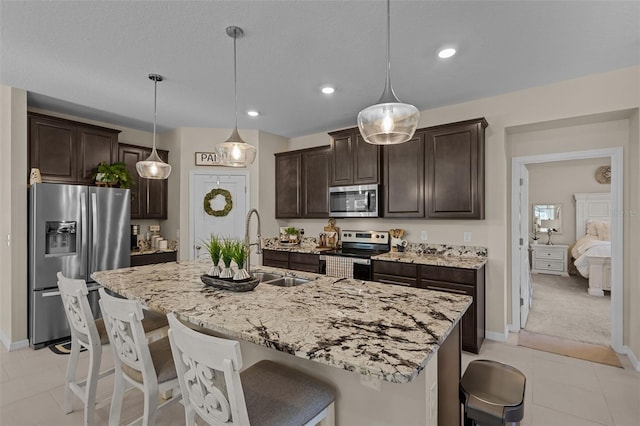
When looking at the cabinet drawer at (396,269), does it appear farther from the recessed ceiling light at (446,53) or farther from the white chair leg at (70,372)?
the white chair leg at (70,372)

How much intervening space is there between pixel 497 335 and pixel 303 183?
A: 3.17m

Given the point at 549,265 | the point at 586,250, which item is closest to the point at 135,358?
the point at 586,250

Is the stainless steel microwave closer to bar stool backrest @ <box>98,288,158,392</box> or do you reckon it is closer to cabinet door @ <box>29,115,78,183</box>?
bar stool backrest @ <box>98,288,158,392</box>

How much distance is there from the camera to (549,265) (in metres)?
7.12

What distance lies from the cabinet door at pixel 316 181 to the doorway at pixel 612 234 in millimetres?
2344

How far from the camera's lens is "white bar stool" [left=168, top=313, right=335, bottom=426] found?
1.04 metres

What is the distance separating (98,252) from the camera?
3666 millimetres

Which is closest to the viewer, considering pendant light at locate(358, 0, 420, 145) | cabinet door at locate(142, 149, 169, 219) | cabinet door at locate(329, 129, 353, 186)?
pendant light at locate(358, 0, 420, 145)

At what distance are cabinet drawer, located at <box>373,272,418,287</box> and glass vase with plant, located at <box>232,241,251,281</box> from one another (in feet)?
6.38

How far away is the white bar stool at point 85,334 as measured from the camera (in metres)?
1.89

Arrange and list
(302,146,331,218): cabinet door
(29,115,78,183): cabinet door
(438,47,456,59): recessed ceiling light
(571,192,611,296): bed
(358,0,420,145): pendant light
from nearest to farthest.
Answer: (358,0,420,145): pendant light
(438,47,456,59): recessed ceiling light
(29,115,78,183): cabinet door
(302,146,331,218): cabinet door
(571,192,611,296): bed

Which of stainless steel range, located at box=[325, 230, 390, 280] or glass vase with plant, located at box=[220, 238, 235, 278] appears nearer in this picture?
glass vase with plant, located at box=[220, 238, 235, 278]

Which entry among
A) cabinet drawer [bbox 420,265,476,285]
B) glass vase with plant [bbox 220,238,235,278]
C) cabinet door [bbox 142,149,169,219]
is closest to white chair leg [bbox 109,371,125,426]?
glass vase with plant [bbox 220,238,235,278]

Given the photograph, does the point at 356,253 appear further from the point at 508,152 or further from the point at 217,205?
the point at 217,205
